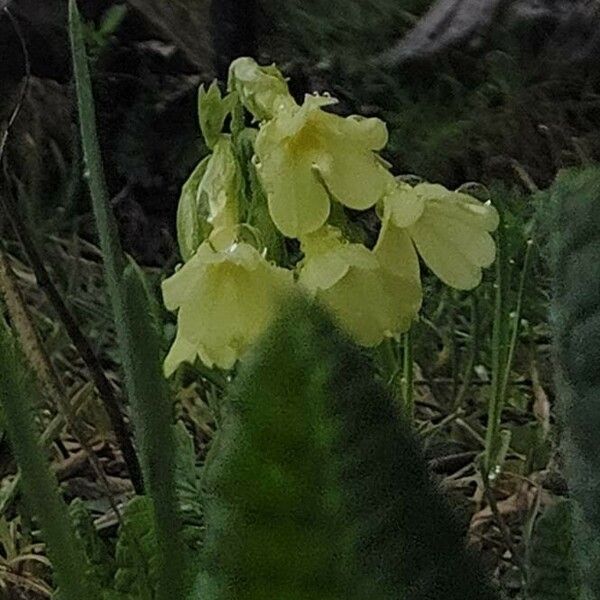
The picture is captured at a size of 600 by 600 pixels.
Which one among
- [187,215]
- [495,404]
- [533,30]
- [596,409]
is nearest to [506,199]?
[533,30]

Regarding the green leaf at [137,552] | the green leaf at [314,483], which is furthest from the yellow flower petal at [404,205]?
the green leaf at [314,483]

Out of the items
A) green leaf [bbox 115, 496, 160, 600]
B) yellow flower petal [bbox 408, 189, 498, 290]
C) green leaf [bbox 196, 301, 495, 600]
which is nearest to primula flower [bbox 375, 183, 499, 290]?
yellow flower petal [bbox 408, 189, 498, 290]

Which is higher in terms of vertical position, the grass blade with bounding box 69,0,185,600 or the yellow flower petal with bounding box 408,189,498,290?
the yellow flower petal with bounding box 408,189,498,290

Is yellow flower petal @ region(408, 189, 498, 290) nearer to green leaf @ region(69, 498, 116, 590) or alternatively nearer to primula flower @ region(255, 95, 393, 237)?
primula flower @ region(255, 95, 393, 237)

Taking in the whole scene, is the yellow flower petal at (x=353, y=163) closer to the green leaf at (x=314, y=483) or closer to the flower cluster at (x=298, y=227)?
the flower cluster at (x=298, y=227)

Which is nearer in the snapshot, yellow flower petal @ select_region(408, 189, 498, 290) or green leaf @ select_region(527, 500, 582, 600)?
green leaf @ select_region(527, 500, 582, 600)

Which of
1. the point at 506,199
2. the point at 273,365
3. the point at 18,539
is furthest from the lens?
the point at 506,199

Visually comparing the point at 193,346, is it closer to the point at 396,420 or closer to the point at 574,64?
the point at 396,420
